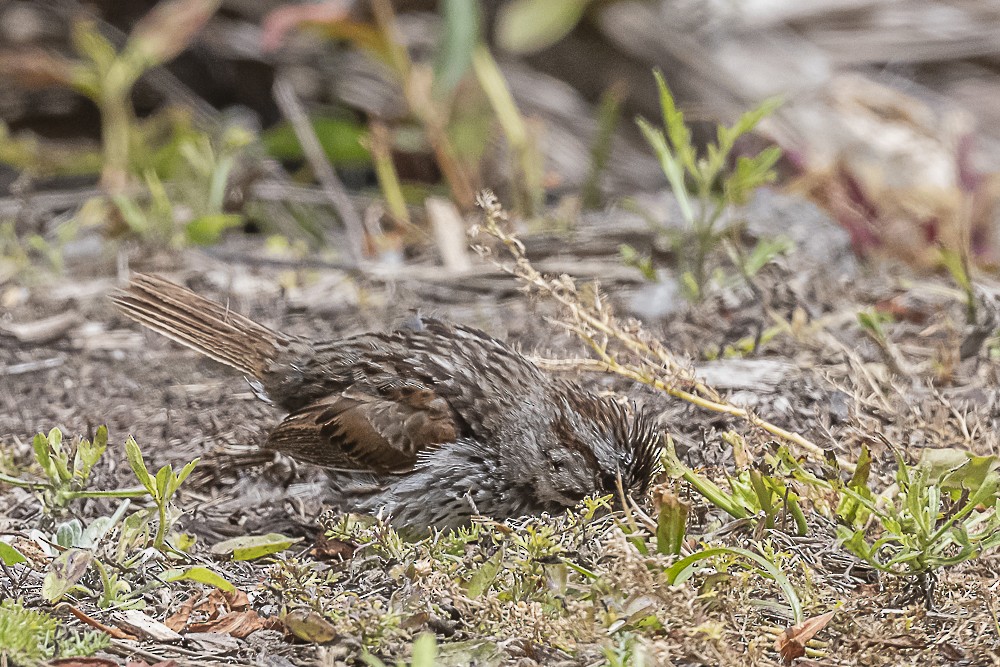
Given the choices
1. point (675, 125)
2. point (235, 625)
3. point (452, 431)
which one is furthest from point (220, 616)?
point (675, 125)

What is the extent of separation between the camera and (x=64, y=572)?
272 centimetres

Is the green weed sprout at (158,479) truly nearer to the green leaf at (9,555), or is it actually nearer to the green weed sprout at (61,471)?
the green weed sprout at (61,471)

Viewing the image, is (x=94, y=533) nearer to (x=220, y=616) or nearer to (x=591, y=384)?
(x=220, y=616)

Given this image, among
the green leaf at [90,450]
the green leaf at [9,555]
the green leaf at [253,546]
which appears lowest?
the green leaf at [253,546]

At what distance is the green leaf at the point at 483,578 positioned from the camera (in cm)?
262

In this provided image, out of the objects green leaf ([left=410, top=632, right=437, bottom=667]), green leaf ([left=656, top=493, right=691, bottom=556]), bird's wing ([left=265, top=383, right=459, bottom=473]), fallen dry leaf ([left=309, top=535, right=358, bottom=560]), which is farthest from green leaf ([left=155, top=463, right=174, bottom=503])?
green leaf ([left=656, top=493, right=691, bottom=556])

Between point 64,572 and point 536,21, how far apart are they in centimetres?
527

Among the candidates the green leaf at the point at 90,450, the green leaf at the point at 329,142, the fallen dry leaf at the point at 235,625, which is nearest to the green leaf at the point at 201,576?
the fallen dry leaf at the point at 235,625

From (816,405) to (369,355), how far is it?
59.4 inches

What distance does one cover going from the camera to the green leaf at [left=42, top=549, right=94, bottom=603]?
2599 mm

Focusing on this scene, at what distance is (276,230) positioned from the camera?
20.8 ft

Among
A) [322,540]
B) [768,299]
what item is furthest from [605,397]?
[768,299]

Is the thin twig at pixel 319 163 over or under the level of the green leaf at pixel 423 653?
over

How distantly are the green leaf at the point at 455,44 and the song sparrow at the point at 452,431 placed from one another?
2.63 metres
